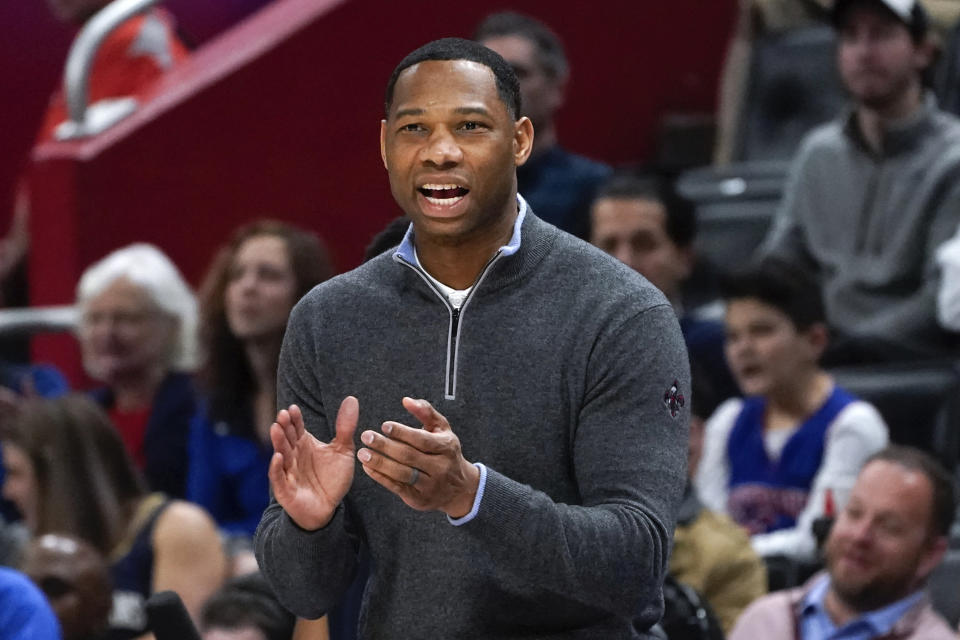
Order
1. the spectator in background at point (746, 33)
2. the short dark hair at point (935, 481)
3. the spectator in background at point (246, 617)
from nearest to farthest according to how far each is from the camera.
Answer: the spectator in background at point (246, 617) < the short dark hair at point (935, 481) < the spectator in background at point (746, 33)

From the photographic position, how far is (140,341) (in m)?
4.91

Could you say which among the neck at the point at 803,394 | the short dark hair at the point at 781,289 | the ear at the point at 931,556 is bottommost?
the ear at the point at 931,556

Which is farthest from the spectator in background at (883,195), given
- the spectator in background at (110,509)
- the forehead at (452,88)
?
the forehead at (452,88)

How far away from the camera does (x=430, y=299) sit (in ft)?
6.84

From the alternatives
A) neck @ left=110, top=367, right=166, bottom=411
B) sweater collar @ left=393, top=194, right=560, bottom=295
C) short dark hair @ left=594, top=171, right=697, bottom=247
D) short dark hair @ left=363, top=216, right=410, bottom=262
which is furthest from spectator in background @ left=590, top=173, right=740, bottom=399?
sweater collar @ left=393, top=194, right=560, bottom=295

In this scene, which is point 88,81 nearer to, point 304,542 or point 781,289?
point 781,289

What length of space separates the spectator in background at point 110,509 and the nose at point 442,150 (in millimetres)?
2110

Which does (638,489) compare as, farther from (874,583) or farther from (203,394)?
(203,394)

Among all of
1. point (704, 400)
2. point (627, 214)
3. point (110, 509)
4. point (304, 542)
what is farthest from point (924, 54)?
point (304, 542)

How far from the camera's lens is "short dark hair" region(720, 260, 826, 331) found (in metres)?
4.43

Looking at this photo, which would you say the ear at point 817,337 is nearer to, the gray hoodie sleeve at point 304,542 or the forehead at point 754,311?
the forehead at point 754,311

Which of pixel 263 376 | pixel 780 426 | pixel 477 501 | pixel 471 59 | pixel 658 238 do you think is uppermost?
pixel 471 59

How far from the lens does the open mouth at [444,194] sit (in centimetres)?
201

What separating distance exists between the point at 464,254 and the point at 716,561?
1.86 m
